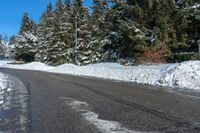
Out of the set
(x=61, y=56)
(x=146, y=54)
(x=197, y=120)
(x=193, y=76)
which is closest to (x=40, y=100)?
(x=197, y=120)

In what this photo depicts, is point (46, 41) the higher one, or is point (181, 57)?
point (46, 41)

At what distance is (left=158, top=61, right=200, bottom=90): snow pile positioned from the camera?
1549cm

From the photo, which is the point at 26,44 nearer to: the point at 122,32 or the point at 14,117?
the point at 122,32

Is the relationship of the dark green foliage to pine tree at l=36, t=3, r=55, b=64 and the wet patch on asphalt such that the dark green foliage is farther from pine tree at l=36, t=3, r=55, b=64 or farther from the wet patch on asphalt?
pine tree at l=36, t=3, r=55, b=64

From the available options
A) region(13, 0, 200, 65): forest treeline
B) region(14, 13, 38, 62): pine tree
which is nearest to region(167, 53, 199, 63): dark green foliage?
region(13, 0, 200, 65): forest treeline

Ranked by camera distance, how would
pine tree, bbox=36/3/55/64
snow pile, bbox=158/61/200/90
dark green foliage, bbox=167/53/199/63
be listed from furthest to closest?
pine tree, bbox=36/3/55/64
dark green foliage, bbox=167/53/199/63
snow pile, bbox=158/61/200/90

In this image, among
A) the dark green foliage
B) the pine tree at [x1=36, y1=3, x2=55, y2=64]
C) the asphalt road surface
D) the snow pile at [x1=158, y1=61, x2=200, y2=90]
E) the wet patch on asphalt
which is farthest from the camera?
the pine tree at [x1=36, y1=3, x2=55, y2=64]

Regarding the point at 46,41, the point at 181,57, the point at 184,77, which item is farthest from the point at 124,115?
the point at 46,41

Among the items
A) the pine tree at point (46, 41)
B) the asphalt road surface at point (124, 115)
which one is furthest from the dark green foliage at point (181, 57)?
the pine tree at point (46, 41)

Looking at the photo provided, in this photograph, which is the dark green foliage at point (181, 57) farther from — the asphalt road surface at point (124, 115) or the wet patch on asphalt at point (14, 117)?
the wet patch on asphalt at point (14, 117)

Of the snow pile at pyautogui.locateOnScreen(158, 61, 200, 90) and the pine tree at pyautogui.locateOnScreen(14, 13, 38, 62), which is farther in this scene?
the pine tree at pyautogui.locateOnScreen(14, 13, 38, 62)

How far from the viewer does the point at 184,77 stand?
16.3m

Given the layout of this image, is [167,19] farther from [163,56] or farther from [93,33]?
[93,33]

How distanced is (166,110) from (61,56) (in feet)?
152
